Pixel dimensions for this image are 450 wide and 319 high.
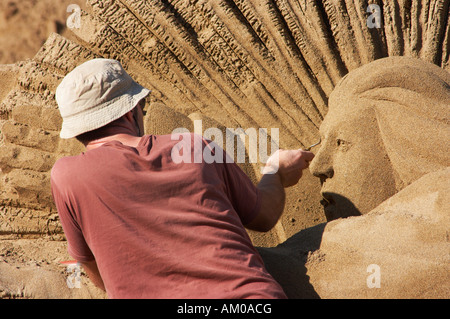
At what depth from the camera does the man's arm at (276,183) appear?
1.71m

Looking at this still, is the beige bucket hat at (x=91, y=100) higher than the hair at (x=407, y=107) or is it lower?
higher

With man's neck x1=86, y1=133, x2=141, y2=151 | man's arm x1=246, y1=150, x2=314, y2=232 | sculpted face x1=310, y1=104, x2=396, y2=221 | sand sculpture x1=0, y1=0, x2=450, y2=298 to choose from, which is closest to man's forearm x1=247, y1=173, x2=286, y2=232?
man's arm x1=246, y1=150, x2=314, y2=232

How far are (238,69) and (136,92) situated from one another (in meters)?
1.39

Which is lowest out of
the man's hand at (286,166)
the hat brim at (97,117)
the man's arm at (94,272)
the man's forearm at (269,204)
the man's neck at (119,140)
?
the man's arm at (94,272)

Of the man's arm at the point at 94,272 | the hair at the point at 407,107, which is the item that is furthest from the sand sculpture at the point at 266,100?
the man's arm at the point at 94,272

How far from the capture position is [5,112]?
2.67m

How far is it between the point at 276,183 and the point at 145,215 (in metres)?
0.50

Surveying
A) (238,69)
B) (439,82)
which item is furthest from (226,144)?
(439,82)

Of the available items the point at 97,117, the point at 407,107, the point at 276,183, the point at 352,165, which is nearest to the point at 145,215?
the point at 97,117

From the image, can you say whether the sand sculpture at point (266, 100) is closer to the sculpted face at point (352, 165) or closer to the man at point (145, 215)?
the sculpted face at point (352, 165)

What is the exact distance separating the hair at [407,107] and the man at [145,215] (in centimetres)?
88

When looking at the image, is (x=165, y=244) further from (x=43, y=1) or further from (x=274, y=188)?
(x=43, y=1)

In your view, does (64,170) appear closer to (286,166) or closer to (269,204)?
(269,204)

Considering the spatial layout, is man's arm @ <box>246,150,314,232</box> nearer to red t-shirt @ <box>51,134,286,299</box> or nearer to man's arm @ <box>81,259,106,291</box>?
red t-shirt @ <box>51,134,286,299</box>
